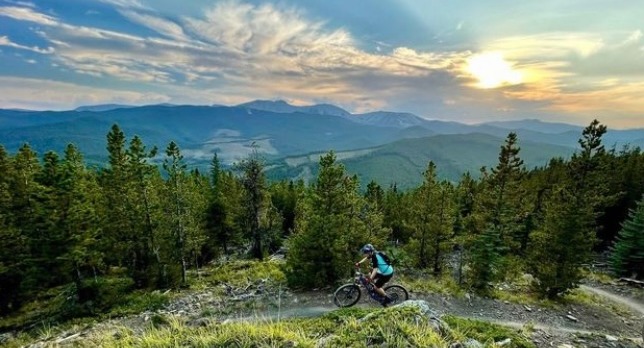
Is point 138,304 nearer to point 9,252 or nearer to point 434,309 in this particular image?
point 9,252

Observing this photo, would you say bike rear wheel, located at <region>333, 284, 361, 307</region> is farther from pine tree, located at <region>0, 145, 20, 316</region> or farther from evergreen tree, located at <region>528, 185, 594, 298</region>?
pine tree, located at <region>0, 145, 20, 316</region>

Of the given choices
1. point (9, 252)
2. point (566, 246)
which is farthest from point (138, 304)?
point (566, 246)

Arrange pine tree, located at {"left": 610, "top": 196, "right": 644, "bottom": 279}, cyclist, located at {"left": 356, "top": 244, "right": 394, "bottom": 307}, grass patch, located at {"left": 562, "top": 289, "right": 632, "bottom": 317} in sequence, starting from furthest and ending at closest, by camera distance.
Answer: pine tree, located at {"left": 610, "top": 196, "right": 644, "bottom": 279} → grass patch, located at {"left": 562, "top": 289, "right": 632, "bottom": 317} → cyclist, located at {"left": 356, "top": 244, "right": 394, "bottom": 307}

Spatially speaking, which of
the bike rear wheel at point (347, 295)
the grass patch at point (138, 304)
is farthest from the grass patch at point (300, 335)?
the grass patch at point (138, 304)

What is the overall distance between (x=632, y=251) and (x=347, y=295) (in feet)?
112

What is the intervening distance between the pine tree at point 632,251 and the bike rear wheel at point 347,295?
31786mm

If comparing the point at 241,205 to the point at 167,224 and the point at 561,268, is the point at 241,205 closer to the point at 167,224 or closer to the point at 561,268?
the point at 167,224

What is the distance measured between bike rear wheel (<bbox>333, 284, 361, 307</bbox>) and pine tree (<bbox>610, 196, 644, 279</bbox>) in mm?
31786

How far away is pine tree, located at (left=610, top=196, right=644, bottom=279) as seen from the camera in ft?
111

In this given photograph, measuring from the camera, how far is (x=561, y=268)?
22.6 meters

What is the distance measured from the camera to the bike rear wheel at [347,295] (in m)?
17.6

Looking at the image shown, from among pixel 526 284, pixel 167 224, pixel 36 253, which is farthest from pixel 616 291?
pixel 36 253

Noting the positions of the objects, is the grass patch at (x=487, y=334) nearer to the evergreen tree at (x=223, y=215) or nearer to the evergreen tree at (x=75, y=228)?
the evergreen tree at (x=75, y=228)

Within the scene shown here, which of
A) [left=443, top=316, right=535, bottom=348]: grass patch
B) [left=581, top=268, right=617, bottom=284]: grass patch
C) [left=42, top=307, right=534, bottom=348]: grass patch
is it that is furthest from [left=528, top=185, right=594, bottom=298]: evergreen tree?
[left=42, top=307, right=534, bottom=348]: grass patch
